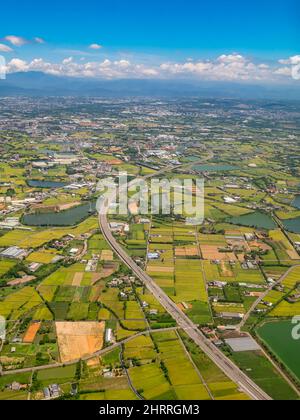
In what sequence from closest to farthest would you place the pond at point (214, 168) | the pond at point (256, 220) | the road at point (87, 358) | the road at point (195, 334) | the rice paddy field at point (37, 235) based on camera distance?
1. the road at point (195, 334)
2. the road at point (87, 358)
3. the rice paddy field at point (37, 235)
4. the pond at point (256, 220)
5. the pond at point (214, 168)

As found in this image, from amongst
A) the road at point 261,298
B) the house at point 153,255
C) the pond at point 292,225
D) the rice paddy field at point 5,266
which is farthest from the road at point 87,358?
the pond at point 292,225

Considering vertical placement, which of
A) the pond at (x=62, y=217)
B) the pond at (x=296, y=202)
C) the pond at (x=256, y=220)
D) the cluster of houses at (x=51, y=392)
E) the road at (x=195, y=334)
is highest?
the cluster of houses at (x=51, y=392)

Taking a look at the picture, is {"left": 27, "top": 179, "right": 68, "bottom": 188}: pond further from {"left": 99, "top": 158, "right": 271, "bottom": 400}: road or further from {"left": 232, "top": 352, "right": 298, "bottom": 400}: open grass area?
{"left": 232, "top": 352, "right": 298, "bottom": 400}: open grass area

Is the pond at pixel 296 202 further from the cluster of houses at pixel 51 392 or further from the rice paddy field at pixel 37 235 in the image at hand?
the cluster of houses at pixel 51 392

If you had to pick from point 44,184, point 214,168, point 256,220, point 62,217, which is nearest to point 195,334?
point 256,220

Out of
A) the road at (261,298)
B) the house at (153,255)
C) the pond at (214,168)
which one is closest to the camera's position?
the road at (261,298)

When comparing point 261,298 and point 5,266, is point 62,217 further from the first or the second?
point 261,298

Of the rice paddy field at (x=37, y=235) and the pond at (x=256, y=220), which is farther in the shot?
the pond at (x=256, y=220)
